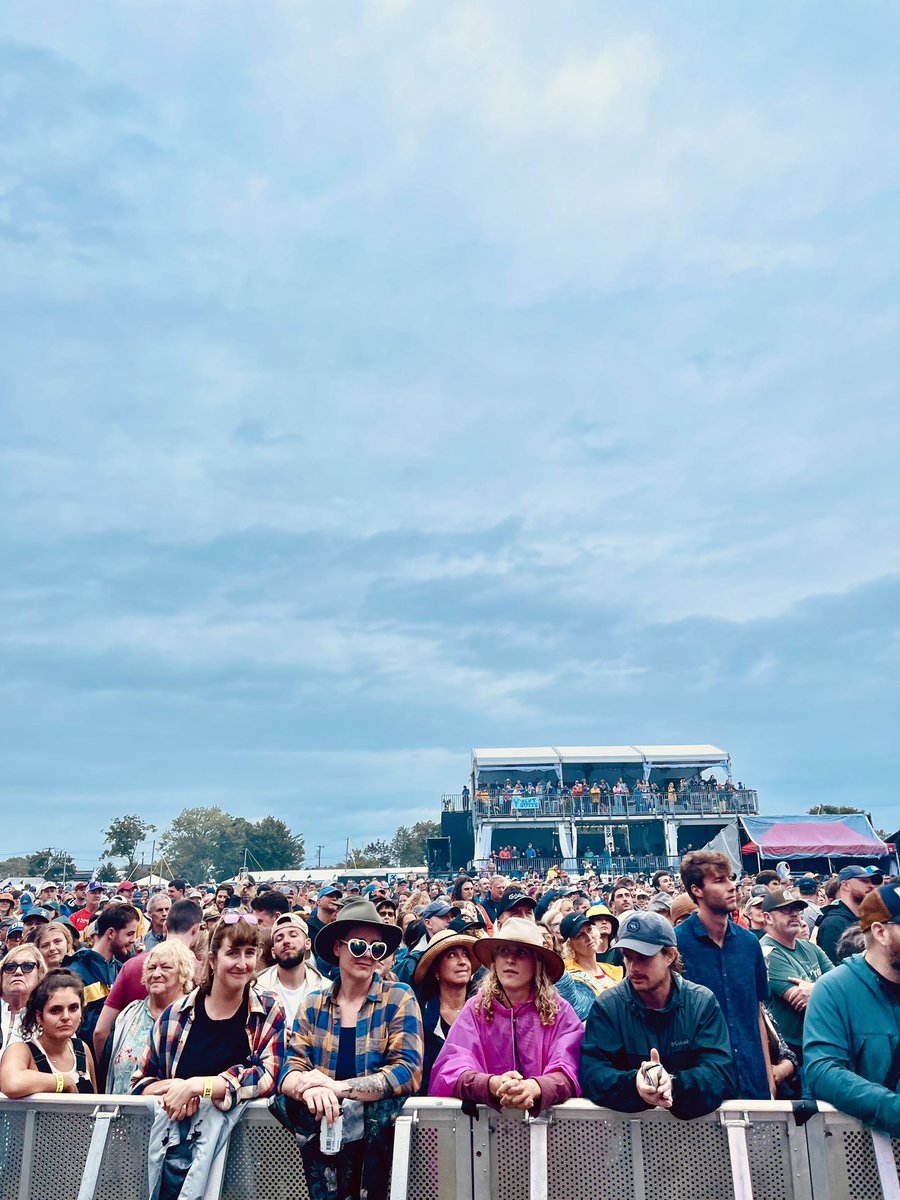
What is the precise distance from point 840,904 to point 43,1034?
217 inches

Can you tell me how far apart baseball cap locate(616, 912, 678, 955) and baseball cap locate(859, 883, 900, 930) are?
719 mm

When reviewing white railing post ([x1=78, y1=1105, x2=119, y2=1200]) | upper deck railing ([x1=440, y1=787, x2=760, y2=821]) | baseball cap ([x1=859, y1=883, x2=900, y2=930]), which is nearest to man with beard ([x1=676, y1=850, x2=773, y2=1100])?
baseball cap ([x1=859, y1=883, x2=900, y2=930])

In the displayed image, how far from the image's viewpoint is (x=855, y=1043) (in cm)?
323

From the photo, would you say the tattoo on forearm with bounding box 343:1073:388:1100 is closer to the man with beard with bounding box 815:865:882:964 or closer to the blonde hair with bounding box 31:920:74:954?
the blonde hair with bounding box 31:920:74:954

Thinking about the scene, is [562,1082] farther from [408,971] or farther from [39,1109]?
[408,971]

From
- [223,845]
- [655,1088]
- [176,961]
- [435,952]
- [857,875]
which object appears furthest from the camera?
[223,845]

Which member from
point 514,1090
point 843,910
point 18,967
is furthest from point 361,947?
point 843,910

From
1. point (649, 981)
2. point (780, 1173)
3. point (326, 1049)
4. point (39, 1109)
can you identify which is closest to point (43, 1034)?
point (39, 1109)

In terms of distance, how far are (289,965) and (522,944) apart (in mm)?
2299

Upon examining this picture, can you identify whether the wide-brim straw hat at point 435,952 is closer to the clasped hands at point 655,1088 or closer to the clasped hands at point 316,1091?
the clasped hands at point 316,1091

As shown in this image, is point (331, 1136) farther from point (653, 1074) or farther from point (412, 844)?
point (412, 844)

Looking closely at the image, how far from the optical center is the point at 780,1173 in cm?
315

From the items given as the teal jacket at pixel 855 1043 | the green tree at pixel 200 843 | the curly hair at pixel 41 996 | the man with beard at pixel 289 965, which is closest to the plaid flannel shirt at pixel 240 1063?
the curly hair at pixel 41 996

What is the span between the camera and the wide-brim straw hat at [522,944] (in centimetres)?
352
